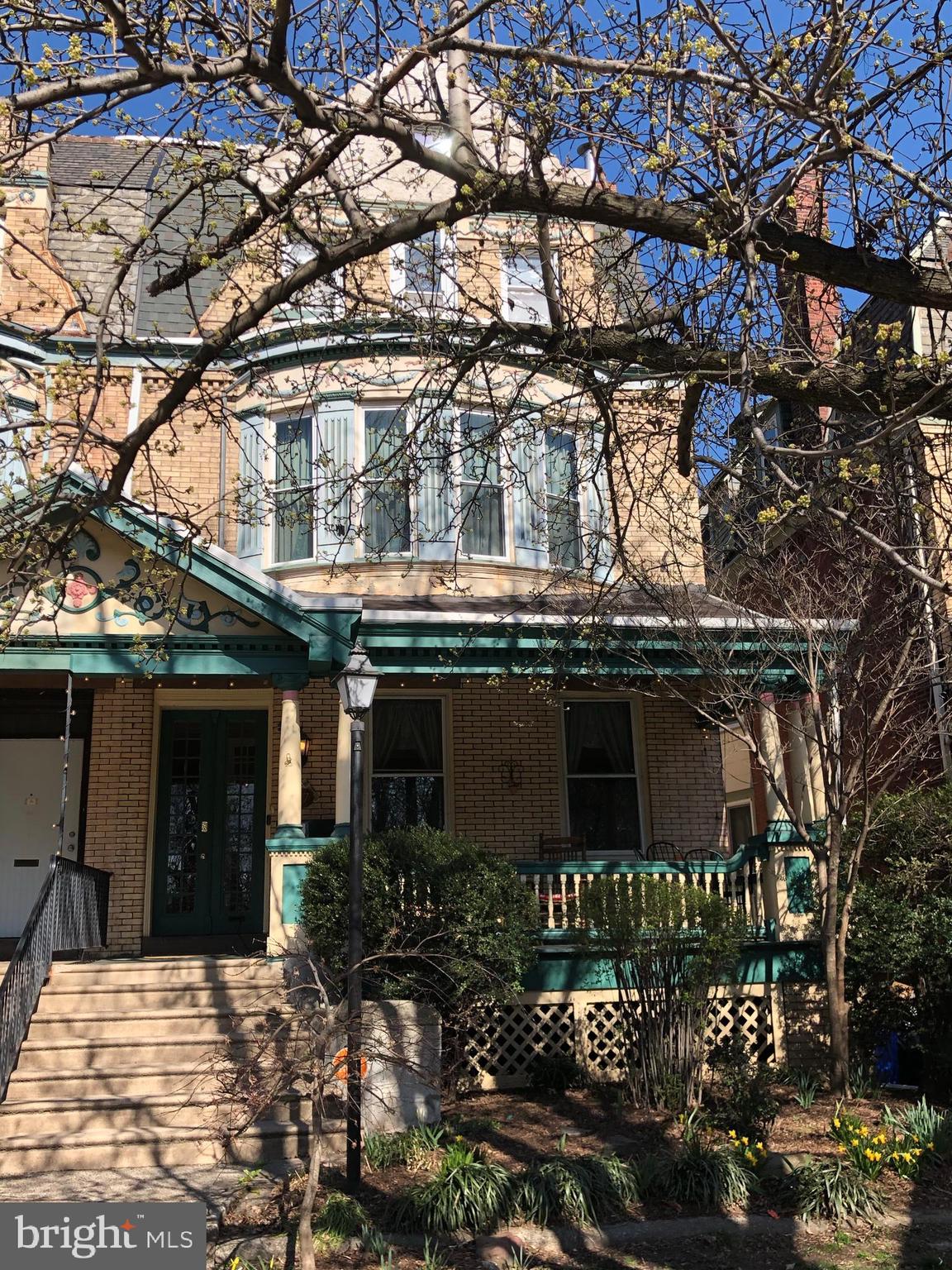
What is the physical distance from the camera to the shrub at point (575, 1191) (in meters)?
6.71

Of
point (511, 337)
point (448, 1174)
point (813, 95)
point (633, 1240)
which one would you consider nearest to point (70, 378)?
point (511, 337)

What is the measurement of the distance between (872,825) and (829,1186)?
3863mm

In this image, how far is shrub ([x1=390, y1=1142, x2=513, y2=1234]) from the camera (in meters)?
6.54

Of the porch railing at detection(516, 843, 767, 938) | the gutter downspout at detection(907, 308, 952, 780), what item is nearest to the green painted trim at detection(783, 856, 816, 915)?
the porch railing at detection(516, 843, 767, 938)

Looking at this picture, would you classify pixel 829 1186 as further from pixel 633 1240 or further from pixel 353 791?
pixel 353 791

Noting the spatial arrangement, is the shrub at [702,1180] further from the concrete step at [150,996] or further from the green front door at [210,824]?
the green front door at [210,824]

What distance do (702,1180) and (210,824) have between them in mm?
7823

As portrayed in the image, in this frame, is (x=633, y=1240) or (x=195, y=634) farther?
(x=195, y=634)

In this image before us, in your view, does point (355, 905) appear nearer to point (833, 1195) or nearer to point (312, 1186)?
point (312, 1186)

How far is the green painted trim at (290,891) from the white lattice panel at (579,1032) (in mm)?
1977

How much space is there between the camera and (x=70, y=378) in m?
6.08

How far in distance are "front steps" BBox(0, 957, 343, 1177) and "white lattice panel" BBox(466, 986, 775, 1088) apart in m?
2.12

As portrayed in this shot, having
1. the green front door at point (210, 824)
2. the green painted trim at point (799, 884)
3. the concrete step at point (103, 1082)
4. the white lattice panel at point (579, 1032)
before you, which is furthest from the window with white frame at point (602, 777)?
the concrete step at point (103, 1082)

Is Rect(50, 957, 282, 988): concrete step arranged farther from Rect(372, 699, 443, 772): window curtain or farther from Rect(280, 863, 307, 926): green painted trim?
Rect(372, 699, 443, 772): window curtain
